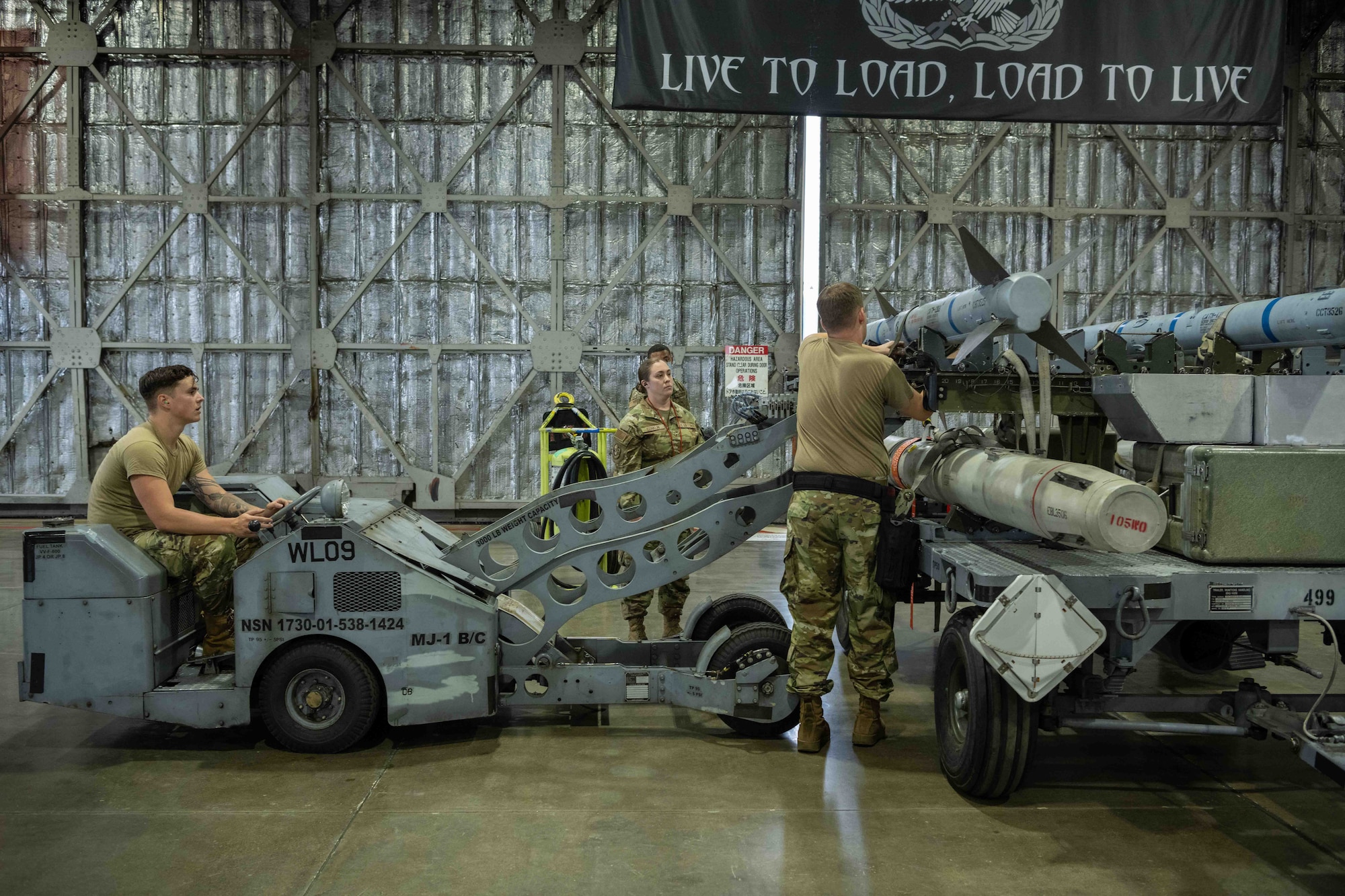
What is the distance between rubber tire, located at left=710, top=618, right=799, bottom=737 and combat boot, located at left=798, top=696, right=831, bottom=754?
Answer: 0.20 m

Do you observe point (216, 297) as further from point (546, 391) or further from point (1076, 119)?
point (1076, 119)

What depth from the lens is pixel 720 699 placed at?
16.3 ft

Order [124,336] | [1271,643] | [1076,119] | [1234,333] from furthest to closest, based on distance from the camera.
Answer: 1. [124,336]
2. [1076,119]
3. [1234,333]
4. [1271,643]

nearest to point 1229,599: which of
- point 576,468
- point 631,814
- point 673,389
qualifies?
point 631,814

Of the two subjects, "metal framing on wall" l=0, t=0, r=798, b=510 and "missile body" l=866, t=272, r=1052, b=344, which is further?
"metal framing on wall" l=0, t=0, r=798, b=510

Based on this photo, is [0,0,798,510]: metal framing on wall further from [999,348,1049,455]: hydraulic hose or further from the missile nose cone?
the missile nose cone

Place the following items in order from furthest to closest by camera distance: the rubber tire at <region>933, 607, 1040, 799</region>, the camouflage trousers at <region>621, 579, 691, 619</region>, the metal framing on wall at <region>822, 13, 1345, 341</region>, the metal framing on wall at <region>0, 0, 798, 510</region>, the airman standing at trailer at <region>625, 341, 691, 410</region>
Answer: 1. the metal framing on wall at <region>822, 13, 1345, 341</region>
2. the metal framing on wall at <region>0, 0, 798, 510</region>
3. the airman standing at trailer at <region>625, 341, 691, 410</region>
4. the camouflage trousers at <region>621, 579, 691, 619</region>
5. the rubber tire at <region>933, 607, 1040, 799</region>

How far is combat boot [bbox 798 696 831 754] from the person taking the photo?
4.89m

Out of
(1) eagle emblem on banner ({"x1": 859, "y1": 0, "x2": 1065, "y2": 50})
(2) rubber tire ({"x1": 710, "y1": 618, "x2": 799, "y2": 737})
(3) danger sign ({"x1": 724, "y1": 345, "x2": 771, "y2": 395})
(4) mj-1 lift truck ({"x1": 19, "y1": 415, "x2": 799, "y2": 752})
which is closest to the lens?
(4) mj-1 lift truck ({"x1": 19, "y1": 415, "x2": 799, "y2": 752})

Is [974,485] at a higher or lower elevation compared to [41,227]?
lower

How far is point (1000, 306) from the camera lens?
450 centimetres

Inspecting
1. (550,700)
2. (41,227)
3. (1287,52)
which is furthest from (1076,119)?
(41,227)

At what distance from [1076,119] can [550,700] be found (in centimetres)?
784

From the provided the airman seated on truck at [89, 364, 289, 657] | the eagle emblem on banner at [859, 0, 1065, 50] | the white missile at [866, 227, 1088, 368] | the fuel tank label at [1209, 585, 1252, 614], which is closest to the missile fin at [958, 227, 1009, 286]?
the white missile at [866, 227, 1088, 368]
